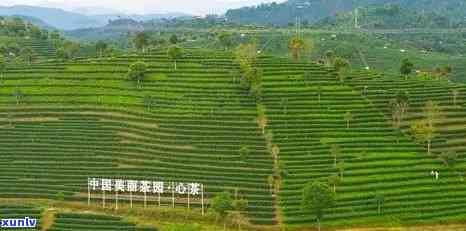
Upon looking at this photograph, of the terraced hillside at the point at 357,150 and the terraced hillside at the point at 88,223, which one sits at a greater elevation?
the terraced hillside at the point at 357,150

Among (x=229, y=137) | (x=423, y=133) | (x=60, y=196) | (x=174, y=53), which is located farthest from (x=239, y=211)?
(x=174, y=53)

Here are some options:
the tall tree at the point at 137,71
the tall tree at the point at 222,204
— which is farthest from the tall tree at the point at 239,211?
the tall tree at the point at 137,71

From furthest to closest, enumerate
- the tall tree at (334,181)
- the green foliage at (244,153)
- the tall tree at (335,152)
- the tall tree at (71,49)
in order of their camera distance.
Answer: the tall tree at (71,49), the tall tree at (335,152), the green foliage at (244,153), the tall tree at (334,181)

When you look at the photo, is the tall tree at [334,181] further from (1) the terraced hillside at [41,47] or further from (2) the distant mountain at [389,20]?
(2) the distant mountain at [389,20]

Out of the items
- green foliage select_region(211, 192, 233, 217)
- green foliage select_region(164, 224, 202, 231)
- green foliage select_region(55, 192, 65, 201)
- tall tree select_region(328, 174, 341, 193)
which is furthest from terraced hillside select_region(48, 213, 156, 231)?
tall tree select_region(328, 174, 341, 193)

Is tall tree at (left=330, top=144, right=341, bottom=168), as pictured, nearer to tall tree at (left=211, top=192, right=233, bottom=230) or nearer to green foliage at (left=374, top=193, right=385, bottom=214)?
green foliage at (left=374, top=193, right=385, bottom=214)

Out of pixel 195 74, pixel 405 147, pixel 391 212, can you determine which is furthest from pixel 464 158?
pixel 195 74
